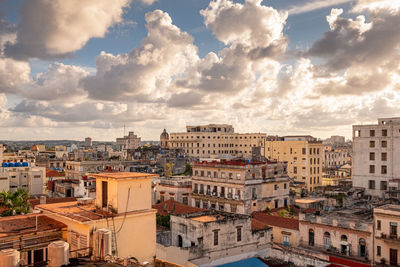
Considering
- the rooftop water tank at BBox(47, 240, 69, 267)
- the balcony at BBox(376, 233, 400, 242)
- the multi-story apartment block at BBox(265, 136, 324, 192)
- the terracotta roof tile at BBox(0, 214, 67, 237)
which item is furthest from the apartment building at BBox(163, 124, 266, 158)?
the rooftop water tank at BBox(47, 240, 69, 267)

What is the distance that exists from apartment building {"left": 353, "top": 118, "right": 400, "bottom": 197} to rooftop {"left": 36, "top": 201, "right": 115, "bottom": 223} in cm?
6458

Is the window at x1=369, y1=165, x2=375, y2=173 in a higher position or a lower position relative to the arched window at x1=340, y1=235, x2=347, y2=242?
higher

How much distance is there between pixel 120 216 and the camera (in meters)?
20.4

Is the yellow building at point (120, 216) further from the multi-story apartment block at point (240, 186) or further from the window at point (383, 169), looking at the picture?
the window at point (383, 169)

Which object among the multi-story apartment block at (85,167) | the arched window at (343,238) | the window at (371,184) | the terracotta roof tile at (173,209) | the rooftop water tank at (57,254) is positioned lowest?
the arched window at (343,238)

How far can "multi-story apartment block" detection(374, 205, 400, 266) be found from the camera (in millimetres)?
38438

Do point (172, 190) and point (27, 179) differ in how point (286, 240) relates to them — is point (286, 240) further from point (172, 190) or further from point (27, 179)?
point (27, 179)

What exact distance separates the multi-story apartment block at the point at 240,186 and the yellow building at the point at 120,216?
1701 inches

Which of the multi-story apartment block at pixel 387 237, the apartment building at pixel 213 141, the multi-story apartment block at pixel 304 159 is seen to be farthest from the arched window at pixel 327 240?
the apartment building at pixel 213 141

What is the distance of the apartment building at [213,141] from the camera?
582 ft

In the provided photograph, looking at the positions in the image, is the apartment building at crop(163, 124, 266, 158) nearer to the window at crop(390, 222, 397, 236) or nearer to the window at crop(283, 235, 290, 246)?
the window at crop(283, 235, 290, 246)

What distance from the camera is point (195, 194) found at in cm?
7300

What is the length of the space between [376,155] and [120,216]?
67089 mm

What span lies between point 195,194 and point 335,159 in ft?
357
